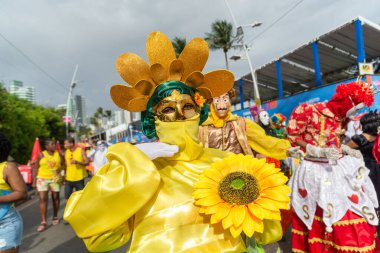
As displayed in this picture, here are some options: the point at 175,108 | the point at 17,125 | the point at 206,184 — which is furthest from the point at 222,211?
the point at 17,125

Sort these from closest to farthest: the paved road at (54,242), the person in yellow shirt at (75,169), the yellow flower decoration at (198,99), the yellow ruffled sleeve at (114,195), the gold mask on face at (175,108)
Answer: the yellow ruffled sleeve at (114,195)
the gold mask on face at (175,108)
the yellow flower decoration at (198,99)
the paved road at (54,242)
the person in yellow shirt at (75,169)

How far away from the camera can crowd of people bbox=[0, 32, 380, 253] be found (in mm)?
1341

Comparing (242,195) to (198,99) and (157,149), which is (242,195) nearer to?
(157,149)

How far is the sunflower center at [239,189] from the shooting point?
1.35 meters

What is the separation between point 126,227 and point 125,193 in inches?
11.5

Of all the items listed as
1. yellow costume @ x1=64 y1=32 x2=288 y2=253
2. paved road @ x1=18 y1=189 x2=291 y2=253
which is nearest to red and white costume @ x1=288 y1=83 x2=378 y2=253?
paved road @ x1=18 y1=189 x2=291 y2=253

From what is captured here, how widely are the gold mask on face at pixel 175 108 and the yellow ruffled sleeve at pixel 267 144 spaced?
122 centimetres

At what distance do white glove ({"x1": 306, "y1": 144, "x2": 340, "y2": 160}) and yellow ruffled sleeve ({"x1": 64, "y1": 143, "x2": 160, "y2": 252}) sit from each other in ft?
7.29

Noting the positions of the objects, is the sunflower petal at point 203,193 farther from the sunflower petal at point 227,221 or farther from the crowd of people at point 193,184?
the sunflower petal at point 227,221

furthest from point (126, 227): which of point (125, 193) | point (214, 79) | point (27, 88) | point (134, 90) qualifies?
point (27, 88)

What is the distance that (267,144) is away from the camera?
110 inches

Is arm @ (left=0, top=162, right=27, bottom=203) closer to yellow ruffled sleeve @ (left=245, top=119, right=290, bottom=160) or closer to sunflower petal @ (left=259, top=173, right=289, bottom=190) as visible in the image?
yellow ruffled sleeve @ (left=245, top=119, right=290, bottom=160)

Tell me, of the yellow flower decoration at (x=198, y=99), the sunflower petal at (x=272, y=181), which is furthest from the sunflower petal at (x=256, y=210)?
the yellow flower decoration at (x=198, y=99)

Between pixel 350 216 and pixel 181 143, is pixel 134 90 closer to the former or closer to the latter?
pixel 181 143
